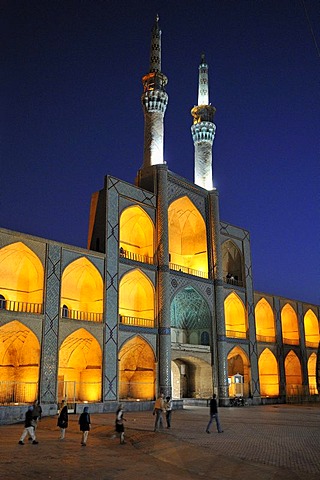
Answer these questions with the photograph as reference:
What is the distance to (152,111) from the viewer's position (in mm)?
31453

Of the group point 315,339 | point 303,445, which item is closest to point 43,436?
point 303,445

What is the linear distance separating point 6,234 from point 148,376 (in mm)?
10942

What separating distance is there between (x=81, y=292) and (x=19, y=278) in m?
3.65

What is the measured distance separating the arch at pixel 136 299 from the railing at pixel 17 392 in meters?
5.91

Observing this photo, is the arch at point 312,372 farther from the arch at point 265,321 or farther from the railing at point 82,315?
the railing at point 82,315

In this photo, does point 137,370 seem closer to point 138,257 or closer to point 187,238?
point 138,257

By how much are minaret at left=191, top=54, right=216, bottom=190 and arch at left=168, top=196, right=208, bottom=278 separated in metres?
3.07

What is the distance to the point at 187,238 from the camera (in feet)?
106

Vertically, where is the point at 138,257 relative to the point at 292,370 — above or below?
above

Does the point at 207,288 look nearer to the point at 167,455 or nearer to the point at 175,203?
the point at 175,203

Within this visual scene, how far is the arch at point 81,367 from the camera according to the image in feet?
75.4

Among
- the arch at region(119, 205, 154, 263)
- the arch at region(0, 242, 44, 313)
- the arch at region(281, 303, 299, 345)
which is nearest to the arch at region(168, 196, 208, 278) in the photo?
the arch at region(119, 205, 154, 263)

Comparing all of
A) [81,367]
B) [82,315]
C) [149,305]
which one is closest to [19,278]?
[82,315]

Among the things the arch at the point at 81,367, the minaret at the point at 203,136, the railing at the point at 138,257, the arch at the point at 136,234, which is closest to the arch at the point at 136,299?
the railing at the point at 138,257
